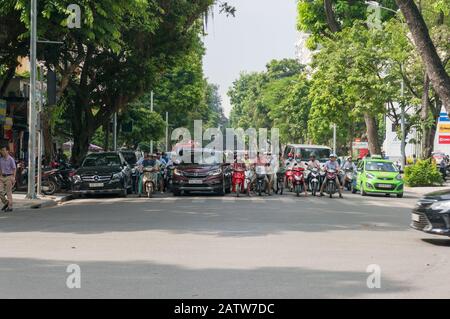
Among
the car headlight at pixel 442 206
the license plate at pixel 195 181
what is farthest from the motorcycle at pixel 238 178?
the car headlight at pixel 442 206

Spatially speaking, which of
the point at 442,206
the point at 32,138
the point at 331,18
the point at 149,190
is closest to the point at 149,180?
the point at 149,190

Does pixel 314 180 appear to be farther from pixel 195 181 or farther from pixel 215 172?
pixel 195 181

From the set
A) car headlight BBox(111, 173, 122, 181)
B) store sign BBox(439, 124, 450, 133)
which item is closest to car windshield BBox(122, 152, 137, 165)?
car headlight BBox(111, 173, 122, 181)

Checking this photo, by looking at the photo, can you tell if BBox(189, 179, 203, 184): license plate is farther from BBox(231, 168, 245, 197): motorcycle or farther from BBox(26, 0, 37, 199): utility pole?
BBox(26, 0, 37, 199): utility pole

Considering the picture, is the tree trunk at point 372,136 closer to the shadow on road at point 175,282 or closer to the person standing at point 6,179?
the person standing at point 6,179

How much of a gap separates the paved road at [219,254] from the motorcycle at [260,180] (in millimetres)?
7521

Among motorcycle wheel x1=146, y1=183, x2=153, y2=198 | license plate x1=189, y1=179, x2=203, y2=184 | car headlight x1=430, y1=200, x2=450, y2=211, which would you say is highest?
car headlight x1=430, y1=200, x2=450, y2=211

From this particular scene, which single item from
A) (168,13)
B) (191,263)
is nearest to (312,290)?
(191,263)

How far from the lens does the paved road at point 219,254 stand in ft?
26.7

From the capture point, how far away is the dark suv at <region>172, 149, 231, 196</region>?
2611cm

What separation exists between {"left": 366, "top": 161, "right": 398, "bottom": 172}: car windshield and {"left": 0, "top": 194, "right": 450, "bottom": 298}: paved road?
32.2ft

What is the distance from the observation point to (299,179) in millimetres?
27203
